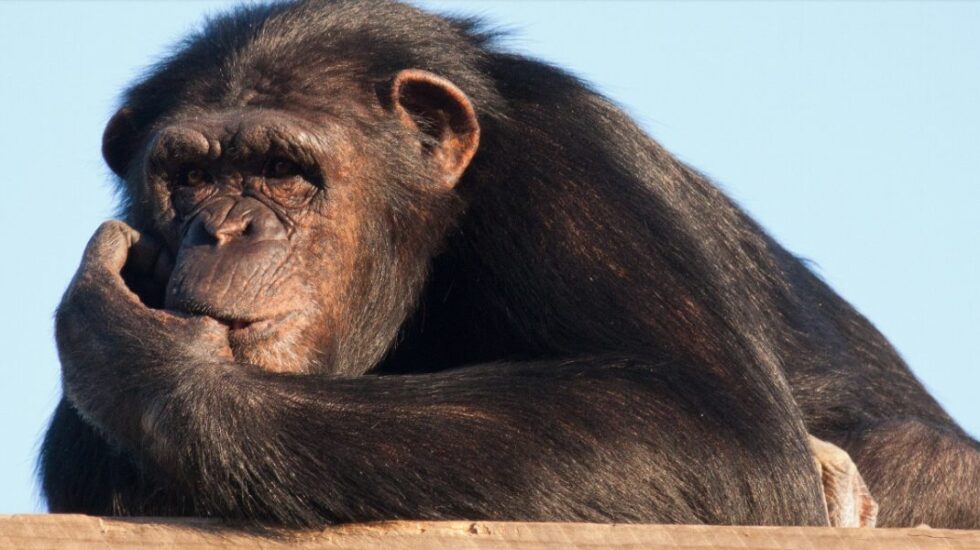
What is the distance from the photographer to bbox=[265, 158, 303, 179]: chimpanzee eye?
264 inches

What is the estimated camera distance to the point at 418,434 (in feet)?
17.3

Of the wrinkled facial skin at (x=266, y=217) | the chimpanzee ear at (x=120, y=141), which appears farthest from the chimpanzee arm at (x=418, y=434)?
the chimpanzee ear at (x=120, y=141)

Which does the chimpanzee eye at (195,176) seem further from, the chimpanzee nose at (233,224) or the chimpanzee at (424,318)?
the chimpanzee nose at (233,224)

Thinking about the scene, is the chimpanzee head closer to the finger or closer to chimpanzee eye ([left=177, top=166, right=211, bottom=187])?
chimpanzee eye ([left=177, top=166, right=211, bottom=187])

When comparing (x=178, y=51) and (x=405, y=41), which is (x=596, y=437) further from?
(x=178, y=51)

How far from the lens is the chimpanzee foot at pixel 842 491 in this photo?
259 inches

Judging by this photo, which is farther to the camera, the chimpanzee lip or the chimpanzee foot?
the chimpanzee foot

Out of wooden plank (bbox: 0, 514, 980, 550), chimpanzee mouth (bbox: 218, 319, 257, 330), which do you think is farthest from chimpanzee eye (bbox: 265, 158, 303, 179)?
wooden plank (bbox: 0, 514, 980, 550)

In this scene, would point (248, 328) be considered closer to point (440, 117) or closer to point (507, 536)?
point (440, 117)

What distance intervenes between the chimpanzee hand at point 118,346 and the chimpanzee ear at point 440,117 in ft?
5.41

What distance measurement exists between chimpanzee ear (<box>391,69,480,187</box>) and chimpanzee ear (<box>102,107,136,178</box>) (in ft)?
4.26

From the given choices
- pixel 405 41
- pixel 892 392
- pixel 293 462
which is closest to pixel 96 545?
pixel 293 462

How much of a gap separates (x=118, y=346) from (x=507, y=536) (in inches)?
71.4

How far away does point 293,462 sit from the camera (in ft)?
16.8
